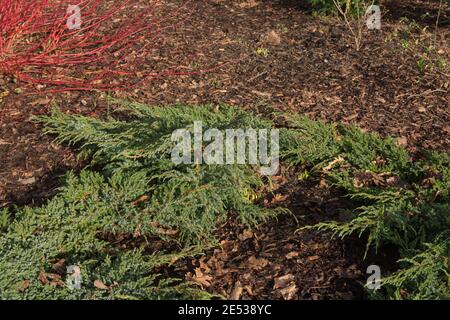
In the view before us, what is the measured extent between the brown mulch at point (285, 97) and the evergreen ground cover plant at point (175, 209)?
0.52ft

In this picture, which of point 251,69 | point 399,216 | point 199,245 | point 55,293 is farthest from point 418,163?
point 55,293

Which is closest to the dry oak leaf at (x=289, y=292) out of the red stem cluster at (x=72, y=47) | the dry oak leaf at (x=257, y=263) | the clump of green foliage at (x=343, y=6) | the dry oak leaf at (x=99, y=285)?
the dry oak leaf at (x=257, y=263)

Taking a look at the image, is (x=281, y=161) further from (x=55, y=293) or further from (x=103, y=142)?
(x=55, y=293)

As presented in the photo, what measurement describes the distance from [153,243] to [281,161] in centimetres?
106

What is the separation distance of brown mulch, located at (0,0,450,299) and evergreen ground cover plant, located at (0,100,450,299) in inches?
6.2

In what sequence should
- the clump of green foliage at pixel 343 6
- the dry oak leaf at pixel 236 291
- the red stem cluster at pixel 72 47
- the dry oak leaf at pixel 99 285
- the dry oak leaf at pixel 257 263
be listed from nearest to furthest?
1. the dry oak leaf at pixel 99 285
2. the dry oak leaf at pixel 236 291
3. the dry oak leaf at pixel 257 263
4. the red stem cluster at pixel 72 47
5. the clump of green foliage at pixel 343 6

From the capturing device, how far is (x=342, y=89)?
4617mm

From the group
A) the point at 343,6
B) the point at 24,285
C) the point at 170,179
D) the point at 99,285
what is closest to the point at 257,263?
the point at 170,179

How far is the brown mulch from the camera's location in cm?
301

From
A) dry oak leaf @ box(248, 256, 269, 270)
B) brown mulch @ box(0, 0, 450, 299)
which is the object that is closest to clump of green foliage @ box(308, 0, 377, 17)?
brown mulch @ box(0, 0, 450, 299)

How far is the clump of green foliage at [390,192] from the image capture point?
277cm

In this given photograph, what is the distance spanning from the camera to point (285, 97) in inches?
177

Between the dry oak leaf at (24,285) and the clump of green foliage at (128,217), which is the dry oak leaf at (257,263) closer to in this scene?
the clump of green foliage at (128,217)

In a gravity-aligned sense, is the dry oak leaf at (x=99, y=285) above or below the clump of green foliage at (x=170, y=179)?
below
